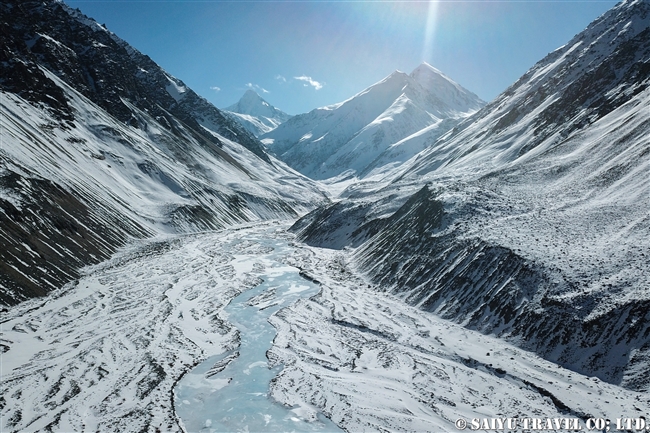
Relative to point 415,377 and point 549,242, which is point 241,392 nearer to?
point 415,377

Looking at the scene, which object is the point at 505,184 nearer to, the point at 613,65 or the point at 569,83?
the point at 613,65

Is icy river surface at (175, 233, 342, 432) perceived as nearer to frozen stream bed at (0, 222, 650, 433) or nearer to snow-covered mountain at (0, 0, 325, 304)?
frozen stream bed at (0, 222, 650, 433)

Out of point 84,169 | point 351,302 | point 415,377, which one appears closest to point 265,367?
point 415,377

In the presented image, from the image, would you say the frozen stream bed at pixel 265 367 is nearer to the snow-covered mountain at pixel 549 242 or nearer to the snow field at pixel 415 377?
the snow field at pixel 415 377

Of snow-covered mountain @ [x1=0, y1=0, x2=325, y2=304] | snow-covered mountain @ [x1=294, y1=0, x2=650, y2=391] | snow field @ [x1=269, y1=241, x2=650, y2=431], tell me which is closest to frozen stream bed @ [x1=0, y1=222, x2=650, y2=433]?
snow field @ [x1=269, y1=241, x2=650, y2=431]

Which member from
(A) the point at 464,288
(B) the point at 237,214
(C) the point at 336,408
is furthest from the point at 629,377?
(B) the point at 237,214

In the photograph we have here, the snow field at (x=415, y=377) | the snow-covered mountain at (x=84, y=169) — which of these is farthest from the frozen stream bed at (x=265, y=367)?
the snow-covered mountain at (x=84, y=169)
